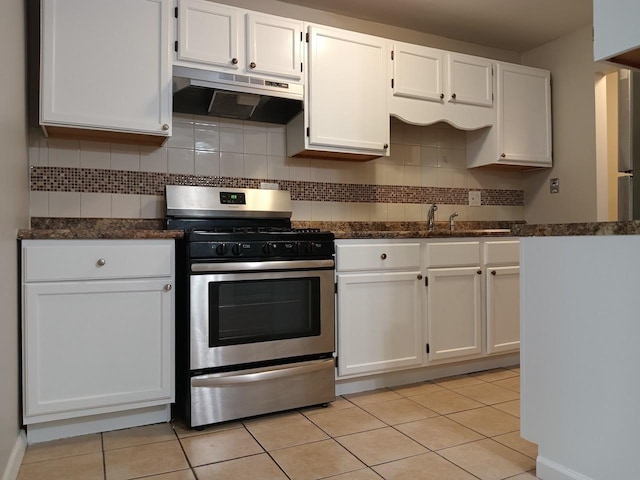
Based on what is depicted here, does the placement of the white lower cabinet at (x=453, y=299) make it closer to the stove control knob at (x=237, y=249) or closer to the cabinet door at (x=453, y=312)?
the cabinet door at (x=453, y=312)

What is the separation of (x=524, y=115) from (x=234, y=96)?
215 cm

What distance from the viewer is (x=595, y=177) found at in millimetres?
3314

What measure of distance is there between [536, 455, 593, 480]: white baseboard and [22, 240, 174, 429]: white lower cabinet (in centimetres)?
148

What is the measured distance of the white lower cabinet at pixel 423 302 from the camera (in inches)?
97.6

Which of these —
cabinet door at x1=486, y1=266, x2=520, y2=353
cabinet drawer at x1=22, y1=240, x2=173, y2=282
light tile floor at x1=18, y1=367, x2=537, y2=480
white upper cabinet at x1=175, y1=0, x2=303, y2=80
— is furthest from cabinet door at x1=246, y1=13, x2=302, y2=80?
light tile floor at x1=18, y1=367, x2=537, y2=480

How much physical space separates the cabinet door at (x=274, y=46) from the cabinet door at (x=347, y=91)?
95 millimetres

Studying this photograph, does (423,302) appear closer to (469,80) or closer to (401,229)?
(401,229)

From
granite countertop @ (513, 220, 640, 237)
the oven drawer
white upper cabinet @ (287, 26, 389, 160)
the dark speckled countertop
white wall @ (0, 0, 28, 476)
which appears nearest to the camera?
granite countertop @ (513, 220, 640, 237)

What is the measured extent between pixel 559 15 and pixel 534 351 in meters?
2.59

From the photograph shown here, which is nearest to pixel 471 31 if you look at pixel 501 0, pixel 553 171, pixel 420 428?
pixel 501 0

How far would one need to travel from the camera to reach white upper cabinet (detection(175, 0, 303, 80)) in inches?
94.6

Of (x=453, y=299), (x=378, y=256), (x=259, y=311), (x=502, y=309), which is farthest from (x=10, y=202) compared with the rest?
(x=502, y=309)

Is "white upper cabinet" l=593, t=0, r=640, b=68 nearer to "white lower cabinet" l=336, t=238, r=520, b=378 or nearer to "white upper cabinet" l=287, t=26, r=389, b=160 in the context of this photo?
"white lower cabinet" l=336, t=238, r=520, b=378

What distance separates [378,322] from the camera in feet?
8.34
